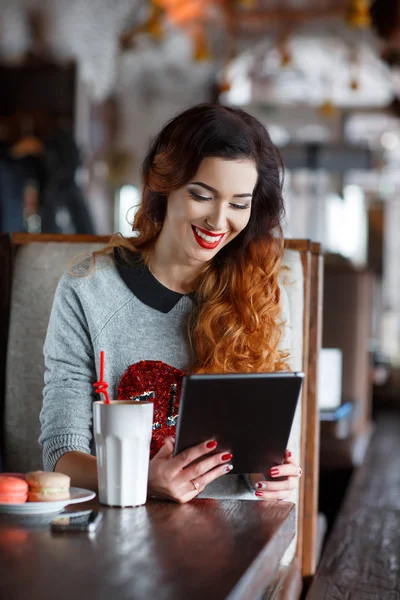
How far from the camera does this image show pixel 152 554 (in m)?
0.88

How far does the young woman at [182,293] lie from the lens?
1.42 m

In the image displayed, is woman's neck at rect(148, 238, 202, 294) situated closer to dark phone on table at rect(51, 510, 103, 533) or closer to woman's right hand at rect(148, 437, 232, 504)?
woman's right hand at rect(148, 437, 232, 504)

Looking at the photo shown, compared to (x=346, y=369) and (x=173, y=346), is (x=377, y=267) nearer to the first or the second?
(x=346, y=369)

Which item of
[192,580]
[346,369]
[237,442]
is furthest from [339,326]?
[192,580]

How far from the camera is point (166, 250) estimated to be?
1.57 metres

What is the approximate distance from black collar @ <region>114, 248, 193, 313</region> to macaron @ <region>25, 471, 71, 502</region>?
0.55 m

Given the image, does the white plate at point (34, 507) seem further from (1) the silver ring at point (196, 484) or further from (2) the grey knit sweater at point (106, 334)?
(2) the grey knit sweater at point (106, 334)

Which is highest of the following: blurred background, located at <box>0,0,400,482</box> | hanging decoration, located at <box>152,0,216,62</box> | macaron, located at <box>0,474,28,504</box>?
hanging decoration, located at <box>152,0,216,62</box>

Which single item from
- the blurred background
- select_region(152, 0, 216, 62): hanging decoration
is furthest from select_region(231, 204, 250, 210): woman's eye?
select_region(152, 0, 216, 62): hanging decoration

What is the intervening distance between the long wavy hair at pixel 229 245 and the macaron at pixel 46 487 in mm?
512

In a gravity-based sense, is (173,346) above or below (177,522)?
above

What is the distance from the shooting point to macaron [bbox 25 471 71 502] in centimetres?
103

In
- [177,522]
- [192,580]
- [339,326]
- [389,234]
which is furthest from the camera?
[389,234]

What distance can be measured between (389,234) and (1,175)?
19.9 feet
